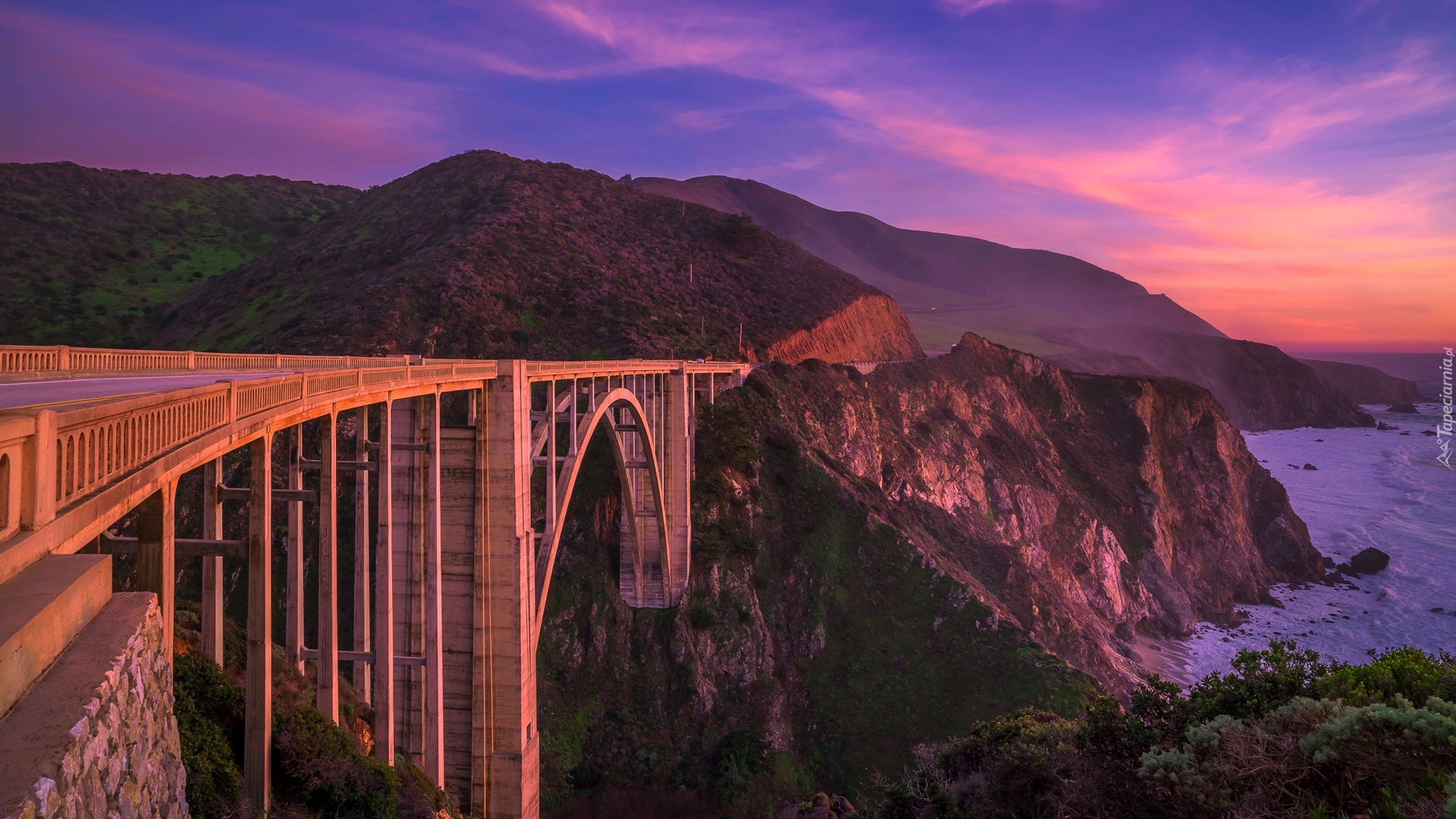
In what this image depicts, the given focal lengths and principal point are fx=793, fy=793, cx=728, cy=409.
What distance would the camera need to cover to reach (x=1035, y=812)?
43.2ft

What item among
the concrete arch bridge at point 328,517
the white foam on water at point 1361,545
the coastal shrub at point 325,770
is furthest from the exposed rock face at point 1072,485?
the coastal shrub at point 325,770

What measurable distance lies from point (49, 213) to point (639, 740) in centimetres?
8604

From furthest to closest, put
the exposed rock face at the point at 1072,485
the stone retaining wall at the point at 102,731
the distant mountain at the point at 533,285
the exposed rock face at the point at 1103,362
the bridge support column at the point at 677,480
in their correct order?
the exposed rock face at the point at 1103,362 < the distant mountain at the point at 533,285 < the exposed rock face at the point at 1072,485 < the bridge support column at the point at 677,480 < the stone retaining wall at the point at 102,731

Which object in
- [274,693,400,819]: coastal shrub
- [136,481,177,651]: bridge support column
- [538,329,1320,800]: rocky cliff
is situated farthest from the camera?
[538,329,1320,800]: rocky cliff

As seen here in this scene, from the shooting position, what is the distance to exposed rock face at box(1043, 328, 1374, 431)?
14150 cm

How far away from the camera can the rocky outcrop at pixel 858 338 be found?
2643 inches

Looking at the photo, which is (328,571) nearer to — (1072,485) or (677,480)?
(677,480)

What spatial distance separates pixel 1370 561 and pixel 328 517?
8530 cm

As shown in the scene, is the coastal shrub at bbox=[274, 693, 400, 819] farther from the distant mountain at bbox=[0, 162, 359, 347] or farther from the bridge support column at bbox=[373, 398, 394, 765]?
the distant mountain at bbox=[0, 162, 359, 347]

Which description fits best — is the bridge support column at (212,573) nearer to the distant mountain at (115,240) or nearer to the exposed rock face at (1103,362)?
the distant mountain at (115,240)

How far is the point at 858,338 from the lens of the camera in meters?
77.4

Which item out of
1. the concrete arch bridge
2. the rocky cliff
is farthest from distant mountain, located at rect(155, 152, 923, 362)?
the concrete arch bridge

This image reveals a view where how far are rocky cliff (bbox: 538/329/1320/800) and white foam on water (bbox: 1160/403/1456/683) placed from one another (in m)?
3.95

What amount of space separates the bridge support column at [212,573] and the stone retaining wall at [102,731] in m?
3.83
